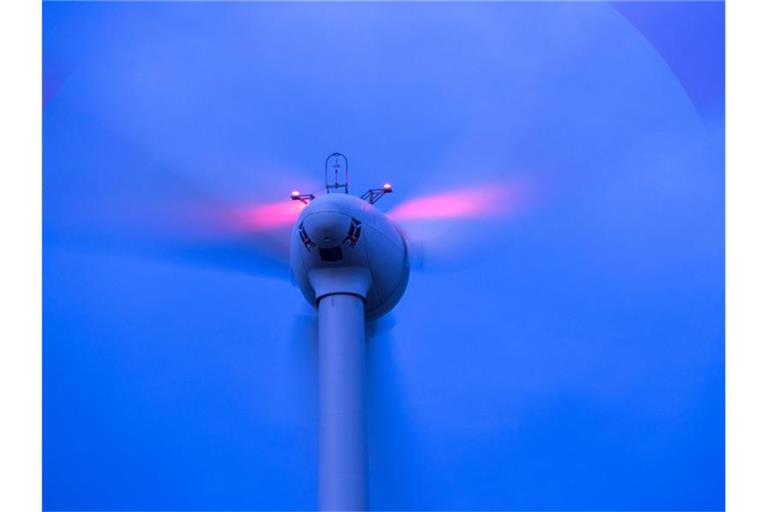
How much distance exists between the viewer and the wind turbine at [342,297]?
29.1 ft

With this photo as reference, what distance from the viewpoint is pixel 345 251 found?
9312 mm

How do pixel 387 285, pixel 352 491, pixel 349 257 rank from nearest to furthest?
1. pixel 352 491
2. pixel 349 257
3. pixel 387 285

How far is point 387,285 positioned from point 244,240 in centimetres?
161

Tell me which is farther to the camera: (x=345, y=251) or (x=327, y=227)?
(x=345, y=251)

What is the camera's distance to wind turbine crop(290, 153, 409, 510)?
8.88 metres

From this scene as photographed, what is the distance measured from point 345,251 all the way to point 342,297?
0.51 metres

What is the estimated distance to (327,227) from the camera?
29.8ft

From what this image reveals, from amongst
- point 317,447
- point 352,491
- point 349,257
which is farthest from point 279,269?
point 352,491

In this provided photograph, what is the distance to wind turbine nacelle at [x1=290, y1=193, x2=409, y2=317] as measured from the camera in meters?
9.15

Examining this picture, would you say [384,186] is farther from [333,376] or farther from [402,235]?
[333,376]

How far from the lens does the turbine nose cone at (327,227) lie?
908 cm

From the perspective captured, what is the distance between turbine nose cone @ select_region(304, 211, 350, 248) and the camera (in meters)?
9.08

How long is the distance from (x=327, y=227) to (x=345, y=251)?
367 mm

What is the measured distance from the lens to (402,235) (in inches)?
406
